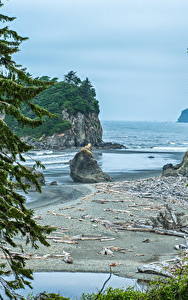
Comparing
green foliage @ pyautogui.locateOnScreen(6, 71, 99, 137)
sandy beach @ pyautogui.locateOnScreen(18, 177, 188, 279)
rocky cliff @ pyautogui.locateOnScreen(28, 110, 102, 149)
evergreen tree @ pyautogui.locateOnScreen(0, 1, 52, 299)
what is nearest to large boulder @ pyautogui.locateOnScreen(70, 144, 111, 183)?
sandy beach @ pyautogui.locateOnScreen(18, 177, 188, 279)

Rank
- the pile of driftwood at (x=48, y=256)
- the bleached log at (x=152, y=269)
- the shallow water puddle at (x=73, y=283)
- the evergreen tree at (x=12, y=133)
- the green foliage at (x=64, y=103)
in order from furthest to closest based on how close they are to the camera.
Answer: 1. the green foliage at (x=64, y=103)
2. the pile of driftwood at (x=48, y=256)
3. the bleached log at (x=152, y=269)
4. the shallow water puddle at (x=73, y=283)
5. the evergreen tree at (x=12, y=133)

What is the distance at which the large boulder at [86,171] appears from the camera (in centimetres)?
4353

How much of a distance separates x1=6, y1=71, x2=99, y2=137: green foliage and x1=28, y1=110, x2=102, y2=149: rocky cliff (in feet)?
3.64

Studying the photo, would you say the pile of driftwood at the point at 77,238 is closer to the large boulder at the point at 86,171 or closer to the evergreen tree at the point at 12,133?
the evergreen tree at the point at 12,133

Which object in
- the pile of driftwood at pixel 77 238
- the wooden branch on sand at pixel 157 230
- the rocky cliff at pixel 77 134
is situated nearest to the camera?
the pile of driftwood at pixel 77 238

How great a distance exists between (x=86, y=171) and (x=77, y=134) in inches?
2580

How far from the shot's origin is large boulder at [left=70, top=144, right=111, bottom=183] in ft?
143

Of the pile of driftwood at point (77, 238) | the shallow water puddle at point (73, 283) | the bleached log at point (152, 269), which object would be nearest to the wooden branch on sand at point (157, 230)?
the pile of driftwood at point (77, 238)

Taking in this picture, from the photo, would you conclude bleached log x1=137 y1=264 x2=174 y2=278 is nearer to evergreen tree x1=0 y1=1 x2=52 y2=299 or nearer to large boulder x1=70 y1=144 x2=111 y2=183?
evergreen tree x1=0 y1=1 x2=52 y2=299

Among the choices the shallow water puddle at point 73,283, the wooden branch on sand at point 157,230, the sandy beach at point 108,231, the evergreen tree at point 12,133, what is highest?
the evergreen tree at point 12,133

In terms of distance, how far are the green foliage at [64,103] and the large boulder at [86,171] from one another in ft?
196

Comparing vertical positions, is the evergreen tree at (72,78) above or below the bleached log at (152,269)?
above

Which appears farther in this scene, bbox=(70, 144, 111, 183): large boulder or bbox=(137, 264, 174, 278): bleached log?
bbox=(70, 144, 111, 183): large boulder

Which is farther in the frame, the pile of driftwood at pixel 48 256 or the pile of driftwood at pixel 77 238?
the pile of driftwood at pixel 77 238
